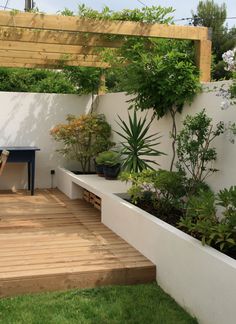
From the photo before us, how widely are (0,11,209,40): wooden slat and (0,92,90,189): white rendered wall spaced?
11.6ft

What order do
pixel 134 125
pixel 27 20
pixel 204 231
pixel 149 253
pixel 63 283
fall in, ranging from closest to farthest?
pixel 204 231 → pixel 63 283 → pixel 149 253 → pixel 27 20 → pixel 134 125

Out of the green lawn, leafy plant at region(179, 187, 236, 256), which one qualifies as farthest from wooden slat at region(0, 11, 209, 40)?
the green lawn

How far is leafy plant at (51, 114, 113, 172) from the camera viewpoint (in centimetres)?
820

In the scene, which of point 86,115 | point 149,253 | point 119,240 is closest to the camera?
point 149,253

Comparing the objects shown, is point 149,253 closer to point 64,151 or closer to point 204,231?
point 204,231

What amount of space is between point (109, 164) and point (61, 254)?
3.12 metres

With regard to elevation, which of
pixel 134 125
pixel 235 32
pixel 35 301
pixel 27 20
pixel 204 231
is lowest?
pixel 35 301

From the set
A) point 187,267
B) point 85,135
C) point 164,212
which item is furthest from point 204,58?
point 85,135

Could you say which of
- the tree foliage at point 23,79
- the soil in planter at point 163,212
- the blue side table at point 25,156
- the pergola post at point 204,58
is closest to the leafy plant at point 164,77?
the pergola post at point 204,58

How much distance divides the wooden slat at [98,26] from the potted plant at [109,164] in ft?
7.87

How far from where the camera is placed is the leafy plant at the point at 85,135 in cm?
820

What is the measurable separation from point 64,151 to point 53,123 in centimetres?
73

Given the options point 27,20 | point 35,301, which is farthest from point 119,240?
point 27,20

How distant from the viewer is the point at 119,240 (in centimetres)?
499
